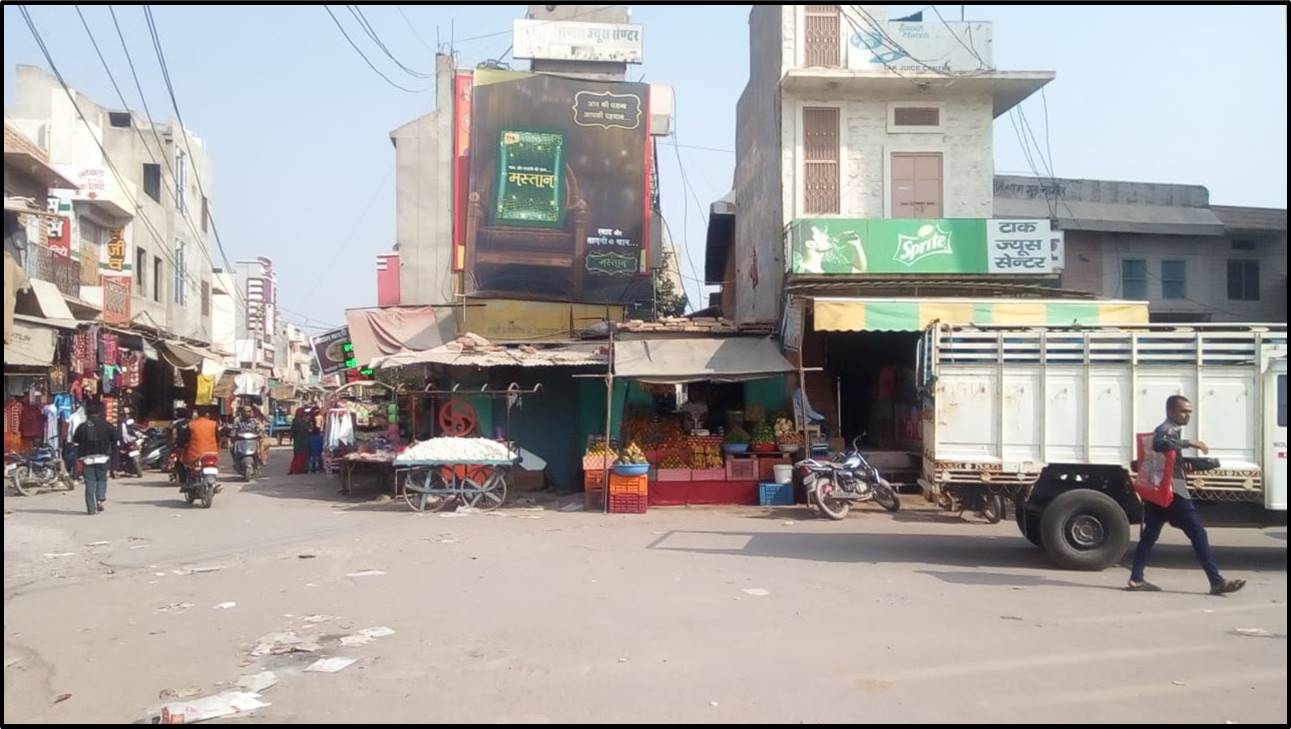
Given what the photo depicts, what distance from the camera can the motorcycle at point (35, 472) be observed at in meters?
17.7

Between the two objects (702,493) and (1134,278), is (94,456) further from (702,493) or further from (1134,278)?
(1134,278)

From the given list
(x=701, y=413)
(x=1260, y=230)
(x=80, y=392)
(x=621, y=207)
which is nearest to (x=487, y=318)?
(x=621, y=207)

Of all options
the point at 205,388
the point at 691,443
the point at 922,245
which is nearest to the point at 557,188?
the point at 691,443

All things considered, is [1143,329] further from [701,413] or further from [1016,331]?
[701,413]

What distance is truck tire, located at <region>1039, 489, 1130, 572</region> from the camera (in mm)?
9508

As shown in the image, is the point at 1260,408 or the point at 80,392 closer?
the point at 1260,408

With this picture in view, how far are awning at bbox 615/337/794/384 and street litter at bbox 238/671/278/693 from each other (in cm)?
→ 999

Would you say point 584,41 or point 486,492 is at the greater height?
point 584,41

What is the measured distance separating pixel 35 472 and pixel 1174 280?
95.7 ft

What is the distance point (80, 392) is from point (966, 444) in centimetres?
1843

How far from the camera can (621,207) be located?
22.7 metres

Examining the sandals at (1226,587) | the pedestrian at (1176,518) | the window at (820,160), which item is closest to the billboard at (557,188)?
the window at (820,160)

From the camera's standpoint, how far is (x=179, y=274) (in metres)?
34.7

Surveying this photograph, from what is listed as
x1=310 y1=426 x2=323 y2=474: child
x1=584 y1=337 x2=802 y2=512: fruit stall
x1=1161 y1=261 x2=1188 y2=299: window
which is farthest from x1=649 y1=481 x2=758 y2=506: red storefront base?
x1=1161 y1=261 x2=1188 y2=299: window
